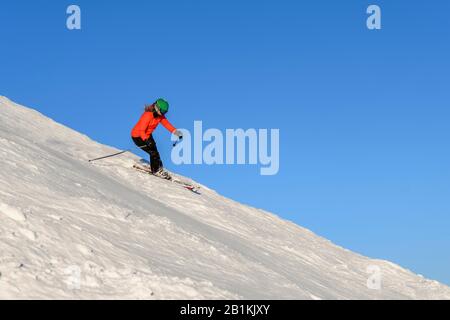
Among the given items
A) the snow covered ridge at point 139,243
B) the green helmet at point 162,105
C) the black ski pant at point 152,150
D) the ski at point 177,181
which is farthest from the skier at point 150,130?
the snow covered ridge at point 139,243

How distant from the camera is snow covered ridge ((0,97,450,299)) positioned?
304 inches

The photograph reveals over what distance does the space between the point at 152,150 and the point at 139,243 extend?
310 inches

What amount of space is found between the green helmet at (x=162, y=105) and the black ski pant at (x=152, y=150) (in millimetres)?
885

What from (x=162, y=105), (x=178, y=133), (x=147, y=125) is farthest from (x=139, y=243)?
(x=147, y=125)

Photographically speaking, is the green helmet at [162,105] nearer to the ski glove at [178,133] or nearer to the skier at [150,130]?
the skier at [150,130]

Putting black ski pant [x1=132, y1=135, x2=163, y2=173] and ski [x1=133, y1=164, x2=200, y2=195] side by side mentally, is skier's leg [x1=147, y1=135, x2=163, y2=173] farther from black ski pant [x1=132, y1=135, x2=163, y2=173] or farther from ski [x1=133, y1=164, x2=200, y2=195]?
ski [x1=133, y1=164, x2=200, y2=195]

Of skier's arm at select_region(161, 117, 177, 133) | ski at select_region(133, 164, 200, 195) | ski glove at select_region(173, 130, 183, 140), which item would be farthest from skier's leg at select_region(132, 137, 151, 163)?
ski glove at select_region(173, 130, 183, 140)

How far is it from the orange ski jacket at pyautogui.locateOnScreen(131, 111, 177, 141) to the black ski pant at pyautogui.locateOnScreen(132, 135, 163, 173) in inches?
4.5

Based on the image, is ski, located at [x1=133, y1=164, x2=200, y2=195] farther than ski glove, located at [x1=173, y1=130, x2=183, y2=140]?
Yes

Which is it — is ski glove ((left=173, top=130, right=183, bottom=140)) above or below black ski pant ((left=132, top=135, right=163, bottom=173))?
above

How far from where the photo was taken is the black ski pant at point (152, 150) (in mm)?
17359

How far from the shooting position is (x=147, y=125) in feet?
56.9

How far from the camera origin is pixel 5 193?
959 centimetres
